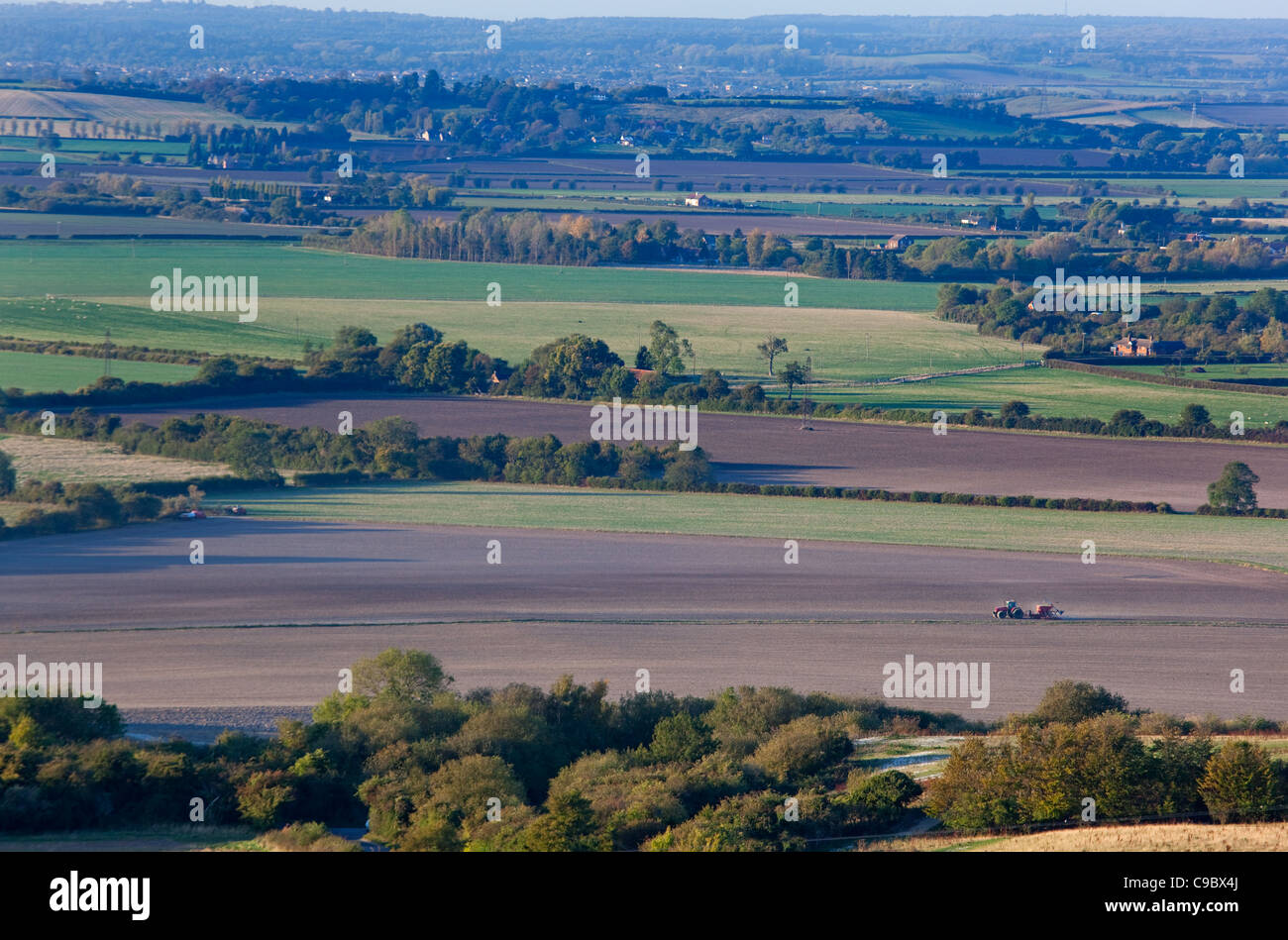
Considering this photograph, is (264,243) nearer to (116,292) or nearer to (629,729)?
(116,292)

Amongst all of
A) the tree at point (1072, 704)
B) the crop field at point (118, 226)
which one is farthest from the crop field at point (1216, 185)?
the tree at point (1072, 704)

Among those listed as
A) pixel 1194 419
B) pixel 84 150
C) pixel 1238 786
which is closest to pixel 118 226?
pixel 84 150

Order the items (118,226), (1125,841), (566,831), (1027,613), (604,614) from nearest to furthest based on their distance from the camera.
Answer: (1125,841)
(566,831)
(604,614)
(1027,613)
(118,226)

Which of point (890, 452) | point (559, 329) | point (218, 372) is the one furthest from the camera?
point (559, 329)

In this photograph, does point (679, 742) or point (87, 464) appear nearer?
point (679, 742)

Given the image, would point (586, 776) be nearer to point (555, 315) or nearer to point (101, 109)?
point (555, 315)

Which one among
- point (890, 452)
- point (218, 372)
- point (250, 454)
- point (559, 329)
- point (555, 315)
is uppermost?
point (555, 315)

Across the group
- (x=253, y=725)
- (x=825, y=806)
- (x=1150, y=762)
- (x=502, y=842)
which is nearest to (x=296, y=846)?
(x=502, y=842)

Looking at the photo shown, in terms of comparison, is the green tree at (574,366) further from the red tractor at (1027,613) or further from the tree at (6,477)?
the red tractor at (1027,613)

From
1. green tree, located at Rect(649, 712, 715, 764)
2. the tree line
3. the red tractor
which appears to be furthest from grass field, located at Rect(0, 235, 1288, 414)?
the tree line
